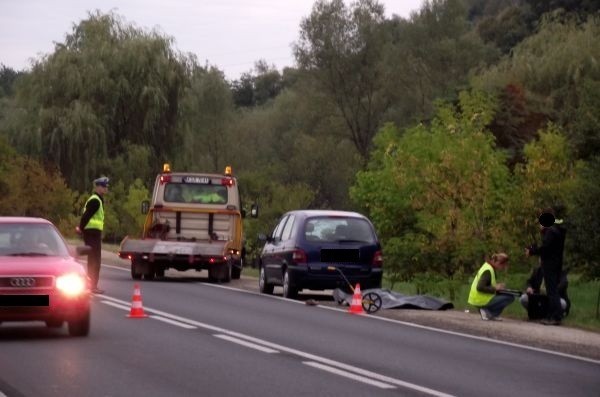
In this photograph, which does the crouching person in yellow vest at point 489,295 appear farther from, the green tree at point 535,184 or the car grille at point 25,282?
the car grille at point 25,282

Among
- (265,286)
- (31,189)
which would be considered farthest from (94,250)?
(31,189)

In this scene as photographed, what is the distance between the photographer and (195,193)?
31.8 m

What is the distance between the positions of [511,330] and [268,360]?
599 centimetres

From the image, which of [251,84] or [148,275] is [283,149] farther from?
[148,275]

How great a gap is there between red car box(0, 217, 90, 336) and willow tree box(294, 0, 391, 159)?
57.0m

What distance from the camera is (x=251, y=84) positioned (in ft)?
438

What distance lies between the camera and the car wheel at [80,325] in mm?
15498

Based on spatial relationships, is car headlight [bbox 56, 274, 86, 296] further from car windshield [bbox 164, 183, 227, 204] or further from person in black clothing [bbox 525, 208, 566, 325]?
car windshield [bbox 164, 183, 227, 204]

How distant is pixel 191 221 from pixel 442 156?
7.05 meters

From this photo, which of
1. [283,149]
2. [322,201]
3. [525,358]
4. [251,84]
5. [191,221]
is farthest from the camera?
[251,84]

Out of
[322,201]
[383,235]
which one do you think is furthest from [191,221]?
[322,201]

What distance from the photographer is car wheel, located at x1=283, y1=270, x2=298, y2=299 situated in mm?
24297

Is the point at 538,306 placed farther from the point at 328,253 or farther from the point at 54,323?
the point at 54,323

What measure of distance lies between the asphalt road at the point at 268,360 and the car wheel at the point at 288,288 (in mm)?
3808
